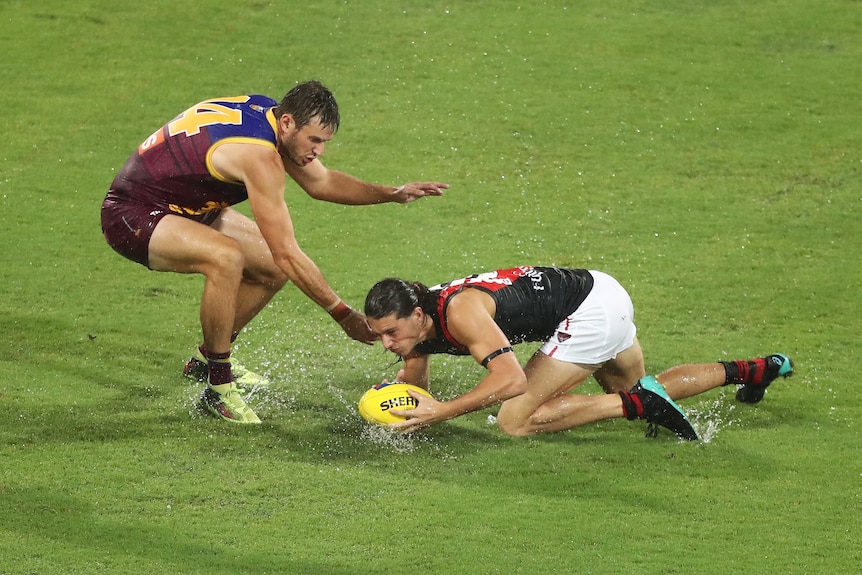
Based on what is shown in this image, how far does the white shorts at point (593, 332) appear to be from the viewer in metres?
6.05

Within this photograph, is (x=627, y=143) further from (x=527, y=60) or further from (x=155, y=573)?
(x=155, y=573)

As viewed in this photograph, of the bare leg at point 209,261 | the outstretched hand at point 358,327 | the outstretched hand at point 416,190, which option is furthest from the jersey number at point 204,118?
the outstretched hand at point 358,327

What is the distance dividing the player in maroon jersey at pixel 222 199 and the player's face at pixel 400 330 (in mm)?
316

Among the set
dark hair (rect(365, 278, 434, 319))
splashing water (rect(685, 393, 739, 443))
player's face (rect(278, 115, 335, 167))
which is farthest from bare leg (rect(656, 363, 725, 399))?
player's face (rect(278, 115, 335, 167))

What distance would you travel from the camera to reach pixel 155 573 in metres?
4.60

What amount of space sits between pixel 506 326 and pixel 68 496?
7.21ft

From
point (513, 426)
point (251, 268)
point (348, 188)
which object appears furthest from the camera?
point (348, 188)

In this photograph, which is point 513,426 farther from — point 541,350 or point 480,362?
point 480,362

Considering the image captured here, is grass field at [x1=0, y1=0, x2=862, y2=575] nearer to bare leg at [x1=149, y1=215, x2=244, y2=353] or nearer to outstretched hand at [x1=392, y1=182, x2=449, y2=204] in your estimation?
bare leg at [x1=149, y1=215, x2=244, y2=353]

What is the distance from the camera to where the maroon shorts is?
6090 mm

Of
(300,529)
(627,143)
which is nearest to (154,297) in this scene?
(300,529)

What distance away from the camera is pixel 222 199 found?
6.22m

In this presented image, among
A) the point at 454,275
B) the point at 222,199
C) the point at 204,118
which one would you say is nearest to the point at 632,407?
the point at 222,199

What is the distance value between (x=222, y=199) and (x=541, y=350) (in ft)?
5.95
